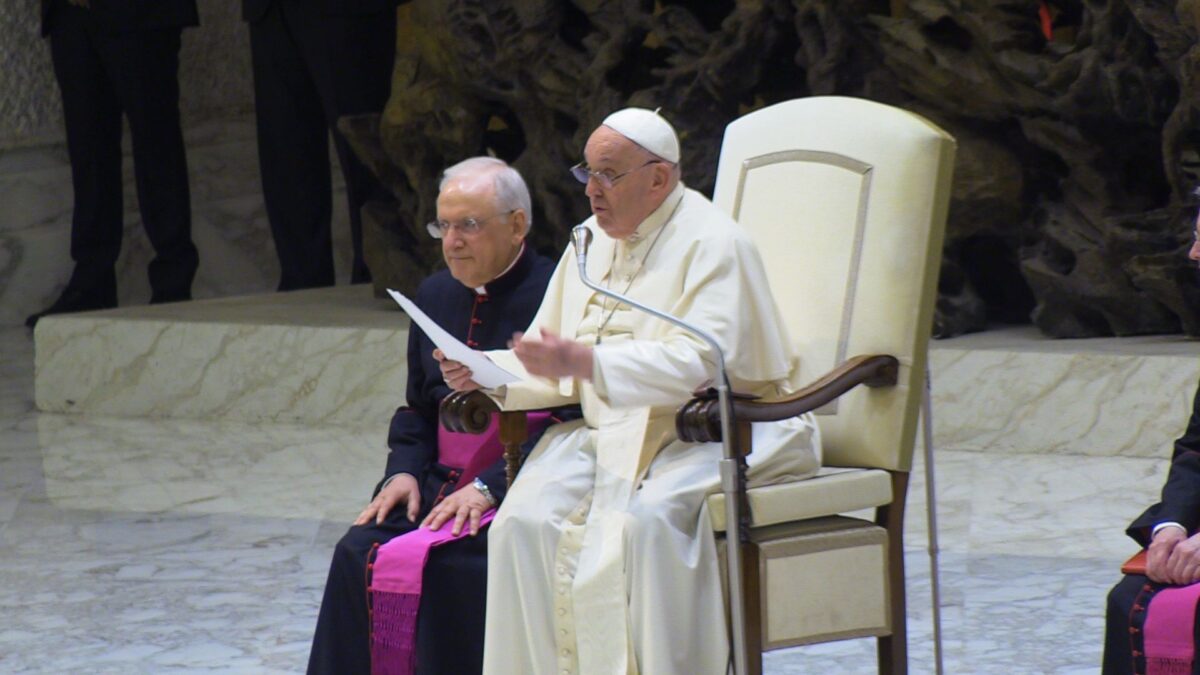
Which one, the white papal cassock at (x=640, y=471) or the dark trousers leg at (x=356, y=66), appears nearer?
the white papal cassock at (x=640, y=471)

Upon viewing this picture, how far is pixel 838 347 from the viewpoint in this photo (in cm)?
436

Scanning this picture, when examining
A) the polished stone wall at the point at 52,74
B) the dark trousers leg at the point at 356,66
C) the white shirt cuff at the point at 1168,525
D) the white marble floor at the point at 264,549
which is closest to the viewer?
the white shirt cuff at the point at 1168,525

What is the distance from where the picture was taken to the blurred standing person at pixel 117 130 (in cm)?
1029

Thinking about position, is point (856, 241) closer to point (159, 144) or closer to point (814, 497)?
point (814, 497)

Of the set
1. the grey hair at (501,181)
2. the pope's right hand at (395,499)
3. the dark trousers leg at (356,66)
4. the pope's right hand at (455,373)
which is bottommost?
the pope's right hand at (395,499)

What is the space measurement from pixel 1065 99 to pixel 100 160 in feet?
19.1

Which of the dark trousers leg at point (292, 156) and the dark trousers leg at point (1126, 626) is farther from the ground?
the dark trousers leg at point (292, 156)

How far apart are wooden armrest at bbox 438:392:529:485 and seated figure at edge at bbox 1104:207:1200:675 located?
4.12ft

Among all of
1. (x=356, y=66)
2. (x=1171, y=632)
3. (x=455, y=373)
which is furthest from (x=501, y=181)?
(x=356, y=66)

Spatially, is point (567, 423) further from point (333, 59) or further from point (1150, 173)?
point (333, 59)

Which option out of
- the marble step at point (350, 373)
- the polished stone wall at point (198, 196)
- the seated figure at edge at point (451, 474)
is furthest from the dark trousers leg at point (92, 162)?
the seated figure at edge at point (451, 474)

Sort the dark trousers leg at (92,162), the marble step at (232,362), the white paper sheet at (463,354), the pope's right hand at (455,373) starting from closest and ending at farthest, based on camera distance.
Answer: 1. the white paper sheet at (463,354)
2. the pope's right hand at (455,373)
3. the marble step at (232,362)
4. the dark trousers leg at (92,162)

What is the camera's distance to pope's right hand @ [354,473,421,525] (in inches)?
172

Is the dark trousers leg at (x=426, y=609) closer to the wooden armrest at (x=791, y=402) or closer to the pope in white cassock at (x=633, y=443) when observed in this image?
the pope in white cassock at (x=633, y=443)
